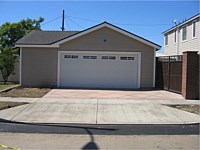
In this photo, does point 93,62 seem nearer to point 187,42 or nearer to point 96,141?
point 187,42

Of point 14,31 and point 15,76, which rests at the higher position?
point 14,31

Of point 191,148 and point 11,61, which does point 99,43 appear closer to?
point 11,61

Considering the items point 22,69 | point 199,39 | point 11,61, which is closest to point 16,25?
point 11,61

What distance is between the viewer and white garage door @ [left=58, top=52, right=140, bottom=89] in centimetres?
2008

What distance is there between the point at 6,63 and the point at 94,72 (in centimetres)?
742

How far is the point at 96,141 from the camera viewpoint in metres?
7.06

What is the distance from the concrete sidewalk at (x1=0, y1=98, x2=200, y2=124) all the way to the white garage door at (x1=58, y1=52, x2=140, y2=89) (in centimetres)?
675

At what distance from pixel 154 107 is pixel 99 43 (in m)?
8.90

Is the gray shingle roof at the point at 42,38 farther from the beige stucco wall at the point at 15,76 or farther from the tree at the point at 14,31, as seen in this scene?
the tree at the point at 14,31

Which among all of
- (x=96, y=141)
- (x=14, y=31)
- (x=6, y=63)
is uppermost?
(x=14, y=31)

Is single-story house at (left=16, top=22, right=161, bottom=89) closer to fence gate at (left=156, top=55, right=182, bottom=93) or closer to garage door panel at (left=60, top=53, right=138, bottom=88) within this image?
garage door panel at (left=60, top=53, right=138, bottom=88)

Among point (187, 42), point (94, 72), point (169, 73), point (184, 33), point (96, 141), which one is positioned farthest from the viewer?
point (184, 33)

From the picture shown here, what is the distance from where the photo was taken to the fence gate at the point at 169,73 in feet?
54.8

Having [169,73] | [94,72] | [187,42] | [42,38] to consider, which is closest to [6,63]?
[42,38]
